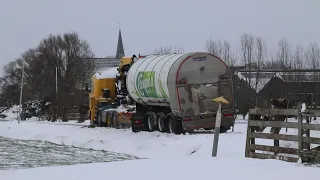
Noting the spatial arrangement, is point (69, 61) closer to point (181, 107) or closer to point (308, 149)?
point (181, 107)

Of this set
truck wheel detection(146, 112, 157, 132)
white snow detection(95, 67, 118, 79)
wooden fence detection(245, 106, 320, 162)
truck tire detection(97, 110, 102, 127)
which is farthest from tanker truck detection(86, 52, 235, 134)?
wooden fence detection(245, 106, 320, 162)

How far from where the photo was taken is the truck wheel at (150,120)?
25.8 meters

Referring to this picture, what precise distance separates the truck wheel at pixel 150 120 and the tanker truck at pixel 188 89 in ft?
1.83

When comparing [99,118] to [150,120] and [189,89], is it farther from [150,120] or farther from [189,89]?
[189,89]

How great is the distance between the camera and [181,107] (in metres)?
22.2

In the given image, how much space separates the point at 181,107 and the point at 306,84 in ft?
129

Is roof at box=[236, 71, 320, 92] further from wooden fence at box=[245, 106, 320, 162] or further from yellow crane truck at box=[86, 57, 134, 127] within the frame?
wooden fence at box=[245, 106, 320, 162]

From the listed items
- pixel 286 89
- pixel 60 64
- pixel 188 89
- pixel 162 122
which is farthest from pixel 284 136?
pixel 60 64

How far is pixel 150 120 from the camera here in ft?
85.9

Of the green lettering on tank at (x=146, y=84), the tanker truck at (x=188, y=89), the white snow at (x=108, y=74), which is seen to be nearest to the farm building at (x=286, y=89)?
the white snow at (x=108, y=74)

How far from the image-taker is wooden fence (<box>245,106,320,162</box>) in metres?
11.2

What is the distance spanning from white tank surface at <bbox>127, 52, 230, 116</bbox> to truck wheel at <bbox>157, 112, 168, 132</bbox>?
58cm

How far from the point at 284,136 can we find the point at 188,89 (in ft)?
35.1

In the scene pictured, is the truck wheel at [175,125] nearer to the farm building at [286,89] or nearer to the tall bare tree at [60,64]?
the farm building at [286,89]
